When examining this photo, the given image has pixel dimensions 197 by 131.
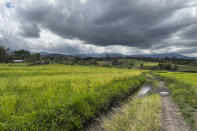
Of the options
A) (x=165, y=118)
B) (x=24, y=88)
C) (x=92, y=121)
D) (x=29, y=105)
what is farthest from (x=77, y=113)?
(x=165, y=118)

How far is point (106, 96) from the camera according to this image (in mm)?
6906

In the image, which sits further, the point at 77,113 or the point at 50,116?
the point at 77,113

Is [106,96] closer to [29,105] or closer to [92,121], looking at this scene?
[92,121]

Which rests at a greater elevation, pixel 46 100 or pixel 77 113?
pixel 46 100

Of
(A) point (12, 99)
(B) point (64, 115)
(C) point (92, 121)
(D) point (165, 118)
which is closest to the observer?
(B) point (64, 115)

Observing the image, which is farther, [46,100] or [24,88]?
[24,88]

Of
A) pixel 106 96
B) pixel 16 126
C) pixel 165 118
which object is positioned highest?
pixel 16 126

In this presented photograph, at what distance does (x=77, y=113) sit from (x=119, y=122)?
2.09 m

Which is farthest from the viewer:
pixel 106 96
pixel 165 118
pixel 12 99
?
pixel 106 96

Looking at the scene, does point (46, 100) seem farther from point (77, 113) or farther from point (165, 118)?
point (165, 118)

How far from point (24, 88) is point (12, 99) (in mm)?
2210

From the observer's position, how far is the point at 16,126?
2939 millimetres

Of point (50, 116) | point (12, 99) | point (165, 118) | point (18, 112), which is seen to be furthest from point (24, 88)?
point (165, 118)

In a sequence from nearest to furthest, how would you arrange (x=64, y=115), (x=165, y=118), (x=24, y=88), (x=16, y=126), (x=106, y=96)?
1. (x=16, y=126)
2. (x=64, y=115)
3. (x=165, y=118)
4. (x=24, y=88)
5. (x=106, y=96)
